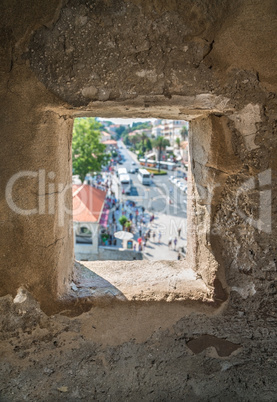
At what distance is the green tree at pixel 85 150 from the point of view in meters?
16.4

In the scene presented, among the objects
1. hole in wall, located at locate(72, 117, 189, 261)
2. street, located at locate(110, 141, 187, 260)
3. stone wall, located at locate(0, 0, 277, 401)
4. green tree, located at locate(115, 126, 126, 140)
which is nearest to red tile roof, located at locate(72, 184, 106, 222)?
hole in wall, located at locate(72, 117, 189, 261)

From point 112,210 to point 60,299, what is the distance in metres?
14.6

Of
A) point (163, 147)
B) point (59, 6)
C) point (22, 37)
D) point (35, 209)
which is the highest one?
point (163, 147)

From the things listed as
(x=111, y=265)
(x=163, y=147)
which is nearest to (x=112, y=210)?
(x=111, y=265)

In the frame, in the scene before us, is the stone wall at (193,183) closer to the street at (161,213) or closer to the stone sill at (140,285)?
Answer: the stone sill at (140,285)

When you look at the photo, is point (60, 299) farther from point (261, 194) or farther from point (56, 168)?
point (261, 194)

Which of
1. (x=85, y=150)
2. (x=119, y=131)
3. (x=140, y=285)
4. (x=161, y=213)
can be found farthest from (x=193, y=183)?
(x=119, y=131)

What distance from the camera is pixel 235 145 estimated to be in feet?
5.19

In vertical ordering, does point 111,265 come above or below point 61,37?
below

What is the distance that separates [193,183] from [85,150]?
1537 centimetres

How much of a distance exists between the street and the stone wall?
9074mm

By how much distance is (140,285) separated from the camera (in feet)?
Result: 5.89

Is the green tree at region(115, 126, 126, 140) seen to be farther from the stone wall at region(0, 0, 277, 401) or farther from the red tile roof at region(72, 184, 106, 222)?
the stone wall at region(0, 0, 277, 401)

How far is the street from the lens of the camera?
11820 mm
